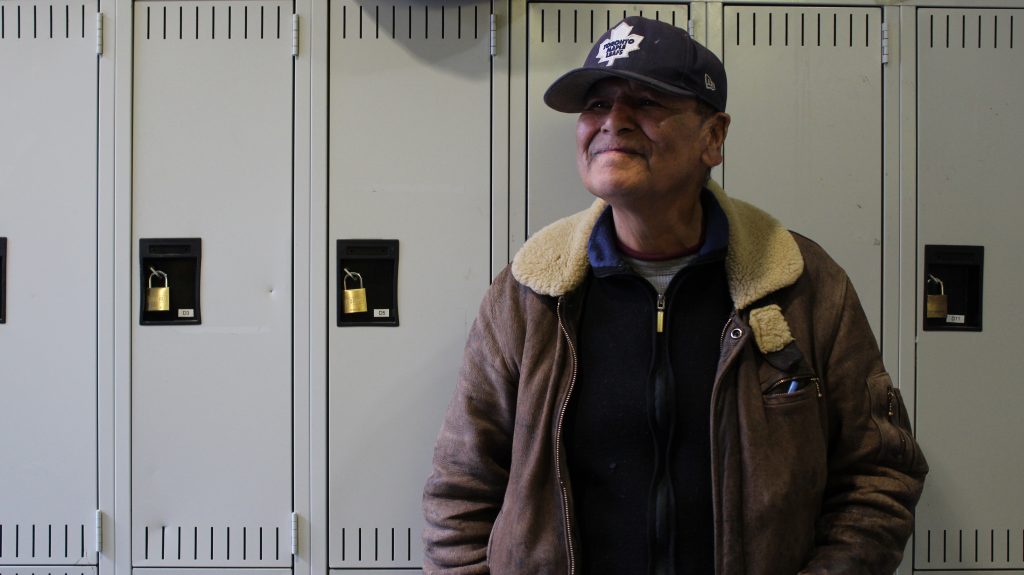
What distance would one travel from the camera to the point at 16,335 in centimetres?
187

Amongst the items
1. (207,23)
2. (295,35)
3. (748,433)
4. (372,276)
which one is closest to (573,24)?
(295,35)

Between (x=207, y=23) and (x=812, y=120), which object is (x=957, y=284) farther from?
(x=207, y=23)

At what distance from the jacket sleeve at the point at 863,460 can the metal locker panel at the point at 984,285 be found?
2.39 ft

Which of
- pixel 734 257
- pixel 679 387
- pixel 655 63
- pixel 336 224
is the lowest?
pixel 679 387

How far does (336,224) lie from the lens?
1859 millimetres

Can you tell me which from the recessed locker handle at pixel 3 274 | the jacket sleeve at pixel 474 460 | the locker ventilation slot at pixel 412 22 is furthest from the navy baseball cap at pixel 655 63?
the recessed locker handle at pixel 3 274

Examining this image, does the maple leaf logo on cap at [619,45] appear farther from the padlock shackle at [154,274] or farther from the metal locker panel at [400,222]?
the padlock shackle at [154,274]

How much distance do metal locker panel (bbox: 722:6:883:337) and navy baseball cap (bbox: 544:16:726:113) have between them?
0.68m

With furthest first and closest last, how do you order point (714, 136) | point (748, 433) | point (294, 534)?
point (294, 534), point (714, 136), point (748, 433)

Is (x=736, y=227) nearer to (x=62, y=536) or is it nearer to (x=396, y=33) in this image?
(x=396, y=33)

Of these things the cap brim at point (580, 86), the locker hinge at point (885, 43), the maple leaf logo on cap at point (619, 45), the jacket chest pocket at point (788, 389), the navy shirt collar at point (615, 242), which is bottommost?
the jacket chest pocket at point (788, 389)

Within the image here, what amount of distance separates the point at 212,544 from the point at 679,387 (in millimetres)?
1388

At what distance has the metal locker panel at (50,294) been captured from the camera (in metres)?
1.87

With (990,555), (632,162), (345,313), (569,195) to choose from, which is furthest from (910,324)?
(345,313)
